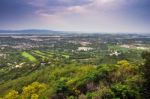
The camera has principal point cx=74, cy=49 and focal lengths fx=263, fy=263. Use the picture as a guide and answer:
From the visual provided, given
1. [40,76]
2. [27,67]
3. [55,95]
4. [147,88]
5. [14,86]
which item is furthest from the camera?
[27,67]

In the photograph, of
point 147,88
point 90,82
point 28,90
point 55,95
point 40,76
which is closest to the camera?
point 147,88

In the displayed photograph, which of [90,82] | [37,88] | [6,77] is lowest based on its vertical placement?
[6,77]

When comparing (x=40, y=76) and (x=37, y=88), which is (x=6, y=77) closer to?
(x=40, y=76)

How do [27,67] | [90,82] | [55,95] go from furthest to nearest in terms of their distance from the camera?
[27,67]
[90,82]
[55,95]

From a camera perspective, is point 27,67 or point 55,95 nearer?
point 55,95

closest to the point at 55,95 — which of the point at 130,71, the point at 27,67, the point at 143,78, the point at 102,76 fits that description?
the point at 102,76

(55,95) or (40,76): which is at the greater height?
(55,95)

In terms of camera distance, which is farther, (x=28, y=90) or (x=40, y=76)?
(x=40, y=76)

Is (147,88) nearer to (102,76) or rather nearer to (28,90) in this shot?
(102,76)

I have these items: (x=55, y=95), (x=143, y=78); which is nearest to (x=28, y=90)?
(x=55, y=95)
